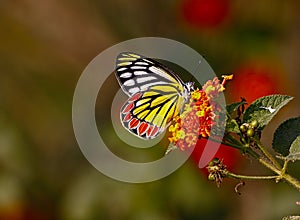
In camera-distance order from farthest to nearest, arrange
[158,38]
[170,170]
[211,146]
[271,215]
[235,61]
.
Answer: [158,38] < [235,61] < [271,215] < [170,170] < [211,146]

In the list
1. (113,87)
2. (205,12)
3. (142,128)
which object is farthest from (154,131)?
(113,87)

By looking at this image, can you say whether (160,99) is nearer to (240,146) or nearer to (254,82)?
(240,146)

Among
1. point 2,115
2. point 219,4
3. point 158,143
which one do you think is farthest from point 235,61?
point 2,115

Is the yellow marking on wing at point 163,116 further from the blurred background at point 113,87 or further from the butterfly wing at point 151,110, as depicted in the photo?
the blurred background at point 113,87

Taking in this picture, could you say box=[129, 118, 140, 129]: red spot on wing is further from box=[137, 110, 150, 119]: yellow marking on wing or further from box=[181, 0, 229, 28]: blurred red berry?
box=[181, 0, 229, 28]: blurred red berry

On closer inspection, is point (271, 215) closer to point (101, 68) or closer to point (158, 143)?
point (158, 143)

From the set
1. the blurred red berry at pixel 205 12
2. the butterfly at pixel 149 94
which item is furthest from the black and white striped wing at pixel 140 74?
the blurred red berry at pixel 205 12
